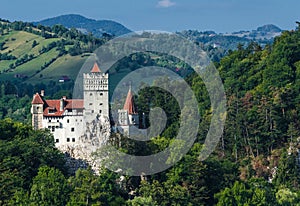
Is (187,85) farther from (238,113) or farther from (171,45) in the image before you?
(171,45)

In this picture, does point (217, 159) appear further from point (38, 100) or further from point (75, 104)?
point (38, 100)

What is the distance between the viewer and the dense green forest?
6294 cm

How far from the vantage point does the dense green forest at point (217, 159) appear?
6294 centimetres

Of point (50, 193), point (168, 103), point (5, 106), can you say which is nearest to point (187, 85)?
point (168, 103)

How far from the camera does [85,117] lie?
68.9m

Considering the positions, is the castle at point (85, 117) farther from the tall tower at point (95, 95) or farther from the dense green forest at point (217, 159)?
the dense green forest at point (217, 159)

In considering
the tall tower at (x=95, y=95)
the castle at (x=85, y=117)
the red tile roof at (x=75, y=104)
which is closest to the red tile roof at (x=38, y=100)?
the castle at (x=85, y=117)

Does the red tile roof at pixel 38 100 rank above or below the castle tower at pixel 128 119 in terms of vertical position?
above

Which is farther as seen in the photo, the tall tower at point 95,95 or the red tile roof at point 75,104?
the red tile roof at point 75,104

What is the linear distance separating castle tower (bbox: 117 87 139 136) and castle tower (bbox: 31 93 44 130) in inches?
276

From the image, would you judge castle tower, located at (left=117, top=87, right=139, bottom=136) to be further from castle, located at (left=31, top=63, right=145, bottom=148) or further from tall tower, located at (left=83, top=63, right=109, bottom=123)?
tall tower, located at (left=83, top=63, right=109, bottom=123)

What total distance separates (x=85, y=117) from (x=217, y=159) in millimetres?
14493

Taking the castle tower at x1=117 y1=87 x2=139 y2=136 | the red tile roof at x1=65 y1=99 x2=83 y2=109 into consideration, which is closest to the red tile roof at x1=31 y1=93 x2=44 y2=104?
the red tile roof at x1=65 y1=99 x2=83 y2=109

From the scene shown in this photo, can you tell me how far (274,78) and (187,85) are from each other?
1261 centimetres
